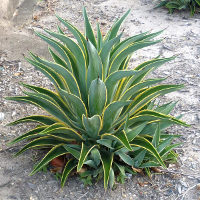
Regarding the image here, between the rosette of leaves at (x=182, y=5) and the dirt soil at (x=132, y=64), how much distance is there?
12 cm

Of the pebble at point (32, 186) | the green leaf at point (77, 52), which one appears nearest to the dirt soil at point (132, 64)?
the pebble at point (32, 186)

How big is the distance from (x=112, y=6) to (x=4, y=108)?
10.7 ft

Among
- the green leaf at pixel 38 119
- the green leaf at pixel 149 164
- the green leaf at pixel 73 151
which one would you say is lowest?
the green leaf at pixel 149 164

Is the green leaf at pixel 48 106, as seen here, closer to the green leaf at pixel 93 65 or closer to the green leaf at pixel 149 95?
the green leaf at pixel 93 65

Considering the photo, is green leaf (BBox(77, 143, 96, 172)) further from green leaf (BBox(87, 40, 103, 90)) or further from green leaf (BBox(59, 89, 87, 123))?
green leaf (BBox(87, 40, 103, 90))

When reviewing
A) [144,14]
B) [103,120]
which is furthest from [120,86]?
[144,14]

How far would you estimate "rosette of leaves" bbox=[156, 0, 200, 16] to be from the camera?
230 inches

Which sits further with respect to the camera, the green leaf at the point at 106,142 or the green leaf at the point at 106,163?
the green leaf at the point at 106,142

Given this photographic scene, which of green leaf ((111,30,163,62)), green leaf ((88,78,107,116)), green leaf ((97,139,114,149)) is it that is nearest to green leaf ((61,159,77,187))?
green leaf ((97,139,114,149))

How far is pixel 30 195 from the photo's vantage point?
9.19 ft

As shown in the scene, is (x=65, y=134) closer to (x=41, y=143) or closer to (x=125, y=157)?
(x=41, y=143)

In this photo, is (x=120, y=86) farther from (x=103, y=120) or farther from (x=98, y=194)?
(x=98, y=194)

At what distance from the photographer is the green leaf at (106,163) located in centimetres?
257

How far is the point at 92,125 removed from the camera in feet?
8.71
